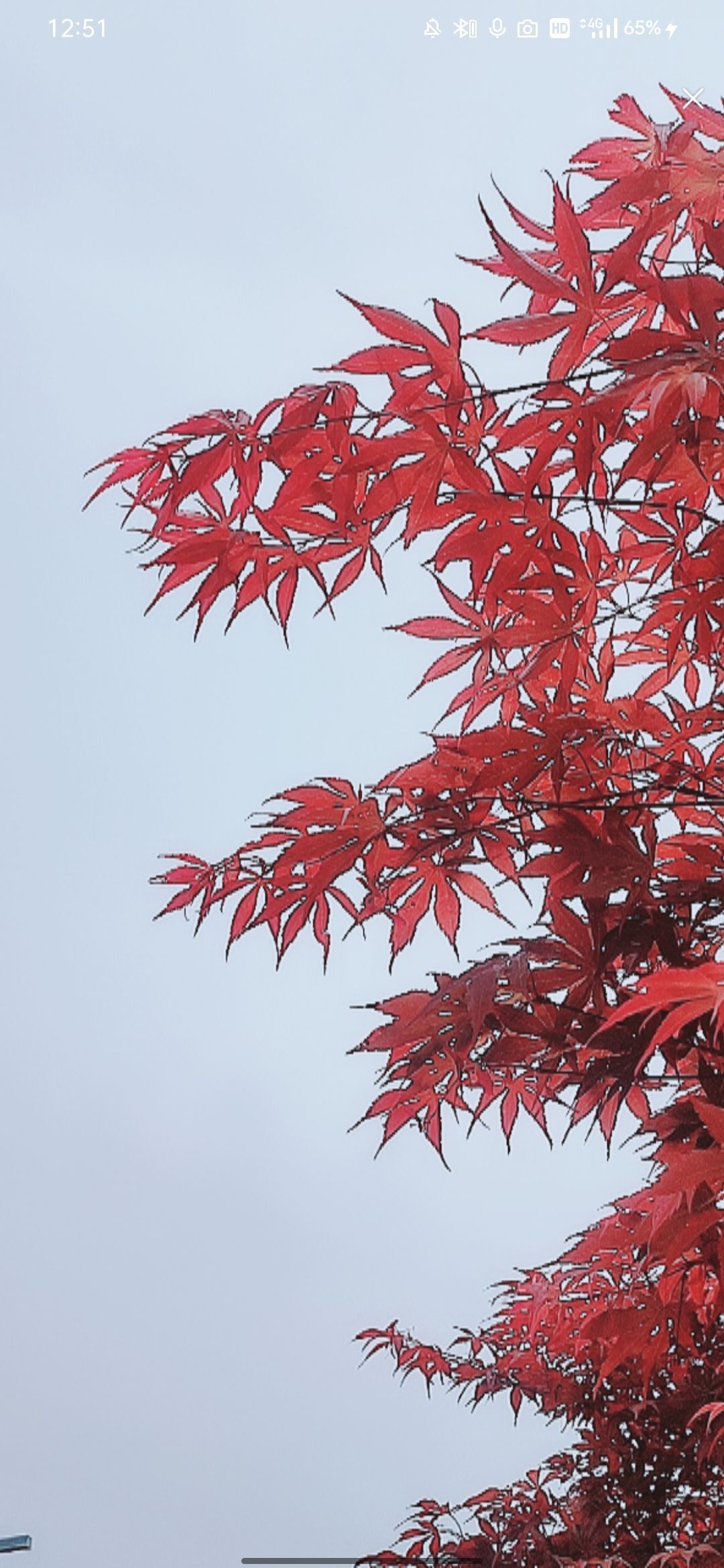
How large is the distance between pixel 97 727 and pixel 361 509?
3098 mm

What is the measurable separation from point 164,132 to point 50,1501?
12.0ft

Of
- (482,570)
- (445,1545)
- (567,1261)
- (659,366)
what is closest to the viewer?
(659,366)

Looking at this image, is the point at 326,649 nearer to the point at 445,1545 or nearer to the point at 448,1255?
the point at 448,1255

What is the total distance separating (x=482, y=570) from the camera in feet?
2.61

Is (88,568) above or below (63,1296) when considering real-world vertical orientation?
above

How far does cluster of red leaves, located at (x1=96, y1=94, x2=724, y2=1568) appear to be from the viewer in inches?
27.6

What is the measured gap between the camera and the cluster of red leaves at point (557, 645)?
0.70m

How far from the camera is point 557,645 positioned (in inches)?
32.9

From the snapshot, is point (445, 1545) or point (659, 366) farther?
point (445, 1545)

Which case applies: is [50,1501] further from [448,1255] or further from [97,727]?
[97,727]

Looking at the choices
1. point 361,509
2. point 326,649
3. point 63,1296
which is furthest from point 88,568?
point 361,509

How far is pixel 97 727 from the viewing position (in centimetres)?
384

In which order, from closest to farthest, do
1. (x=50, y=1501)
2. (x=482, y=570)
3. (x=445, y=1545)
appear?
(x=482, y=570)
(x=445, y=1545)
(x=50, y=1501)

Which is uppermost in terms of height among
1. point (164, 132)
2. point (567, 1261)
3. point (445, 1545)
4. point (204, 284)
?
point (164, 132)
